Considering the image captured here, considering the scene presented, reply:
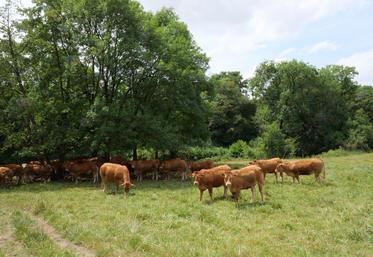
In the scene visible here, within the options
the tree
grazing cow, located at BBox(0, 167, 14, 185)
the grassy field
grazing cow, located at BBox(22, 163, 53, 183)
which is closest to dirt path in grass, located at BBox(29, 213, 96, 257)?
the grassy field

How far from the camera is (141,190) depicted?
728 inches

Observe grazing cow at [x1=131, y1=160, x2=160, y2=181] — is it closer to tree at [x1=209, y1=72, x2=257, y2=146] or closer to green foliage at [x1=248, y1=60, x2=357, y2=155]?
green foliage at [x1=248, y1=60, x2=357, y2=155]

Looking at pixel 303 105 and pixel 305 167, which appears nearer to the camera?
pixel 305 167

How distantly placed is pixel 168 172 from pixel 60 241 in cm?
1498

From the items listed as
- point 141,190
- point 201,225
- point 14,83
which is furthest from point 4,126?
point 201,225

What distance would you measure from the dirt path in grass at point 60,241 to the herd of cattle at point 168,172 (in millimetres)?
5582

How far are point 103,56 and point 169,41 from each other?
521 cm

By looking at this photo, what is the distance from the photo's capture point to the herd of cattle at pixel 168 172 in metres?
14.5

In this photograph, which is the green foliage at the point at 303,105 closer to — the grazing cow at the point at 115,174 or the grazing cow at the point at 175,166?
the grazing cow at the point at 175,166

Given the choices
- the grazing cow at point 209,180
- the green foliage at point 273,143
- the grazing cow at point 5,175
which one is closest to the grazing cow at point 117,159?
the grazing cow at point 5,175

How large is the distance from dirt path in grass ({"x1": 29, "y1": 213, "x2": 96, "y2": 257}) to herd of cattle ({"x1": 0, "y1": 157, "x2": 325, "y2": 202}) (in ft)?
18.3

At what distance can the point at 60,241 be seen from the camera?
10039mm

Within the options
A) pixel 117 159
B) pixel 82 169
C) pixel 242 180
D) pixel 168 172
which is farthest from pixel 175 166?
pixel 242 180

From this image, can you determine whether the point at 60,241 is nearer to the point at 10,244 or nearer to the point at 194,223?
the point at 10,244
